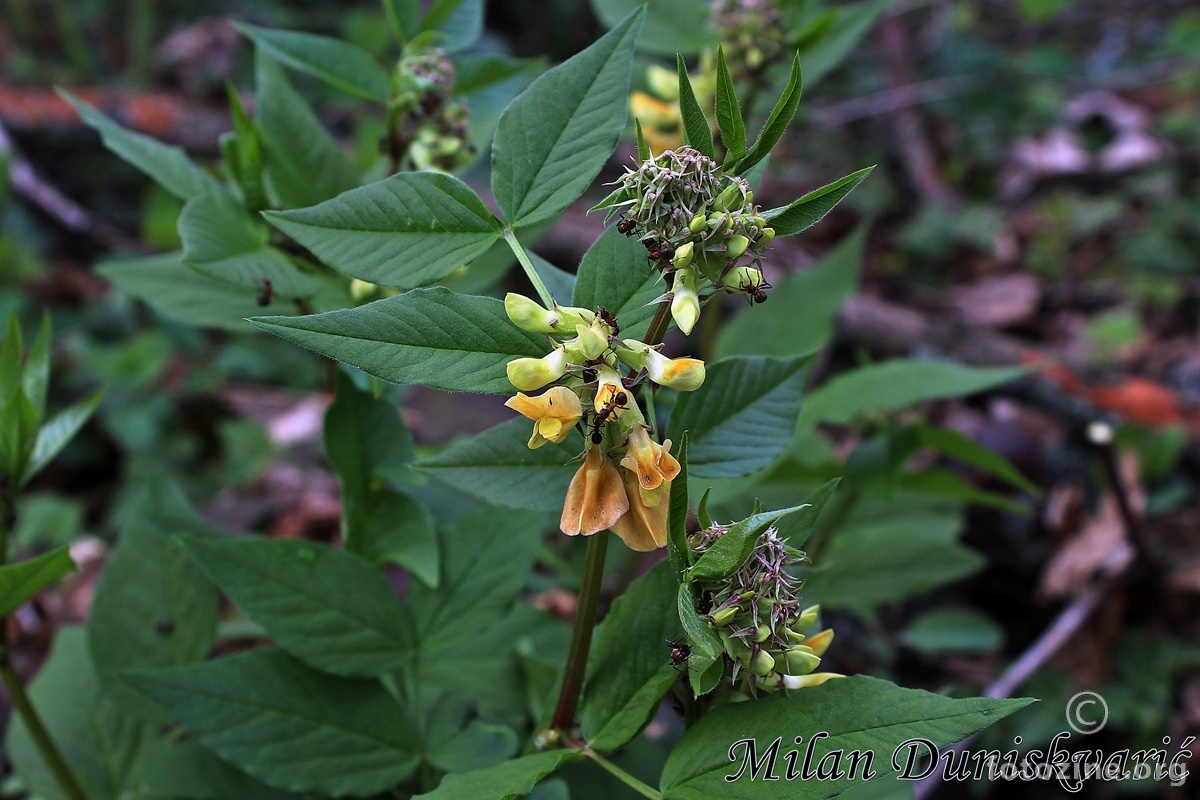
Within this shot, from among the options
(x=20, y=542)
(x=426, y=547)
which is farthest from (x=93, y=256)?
(x=426, y=547)

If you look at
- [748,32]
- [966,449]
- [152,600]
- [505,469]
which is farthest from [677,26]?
[152,600]

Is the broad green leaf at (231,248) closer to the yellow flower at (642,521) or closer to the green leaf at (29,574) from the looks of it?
the green leaf at (29,574)

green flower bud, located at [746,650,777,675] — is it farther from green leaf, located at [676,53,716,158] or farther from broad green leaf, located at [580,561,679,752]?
green leaf, located at [676,53,716,158]

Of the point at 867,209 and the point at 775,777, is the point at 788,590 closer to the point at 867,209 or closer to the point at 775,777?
the point at 775,777

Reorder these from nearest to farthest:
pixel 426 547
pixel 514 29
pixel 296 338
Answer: pixel 296 338 → pixel 426 547 → pixel 514 29

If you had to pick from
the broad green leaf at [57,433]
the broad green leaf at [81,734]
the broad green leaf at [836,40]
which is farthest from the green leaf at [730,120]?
the broad green leaf at [81,734]

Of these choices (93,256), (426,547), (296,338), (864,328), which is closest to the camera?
(296,338)
